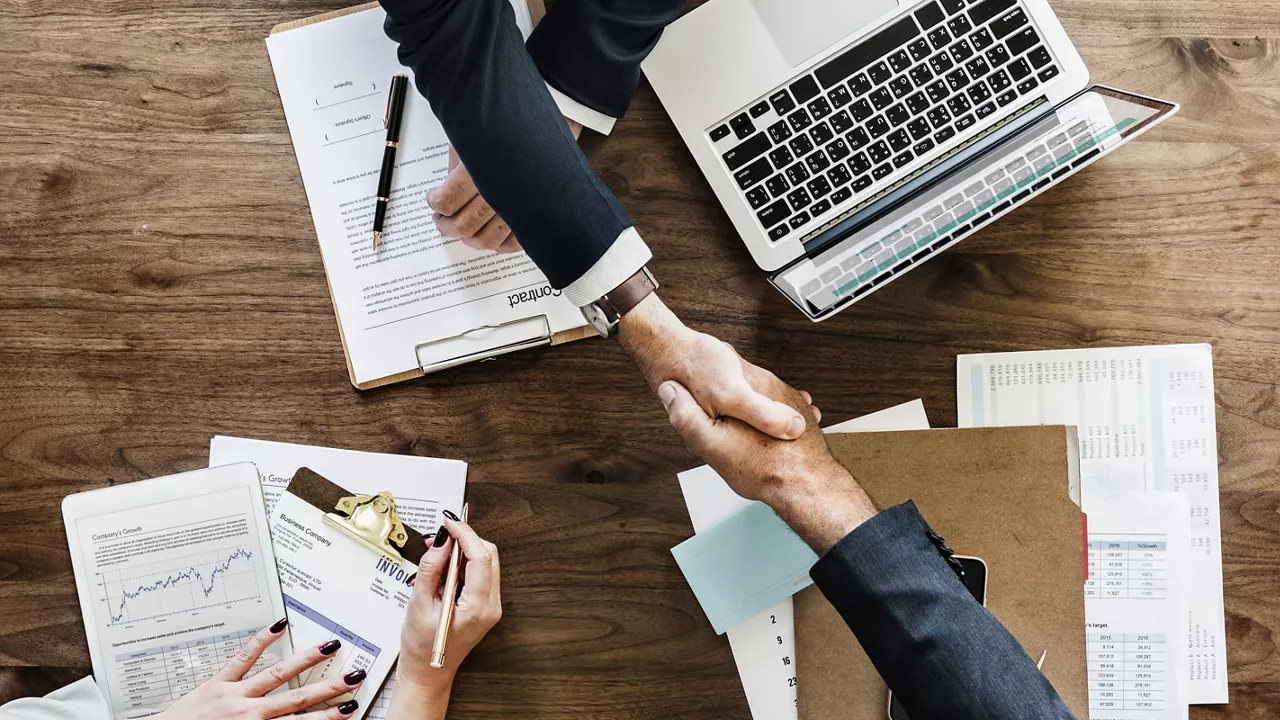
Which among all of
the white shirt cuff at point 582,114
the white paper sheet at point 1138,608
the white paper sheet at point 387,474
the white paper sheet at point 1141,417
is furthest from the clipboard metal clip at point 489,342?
the white paper sheet at point 1138,608

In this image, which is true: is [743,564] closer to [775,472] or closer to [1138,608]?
[775,472]

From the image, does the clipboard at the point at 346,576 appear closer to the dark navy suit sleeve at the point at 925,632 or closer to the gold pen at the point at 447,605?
the gold pen at the point at 447,605

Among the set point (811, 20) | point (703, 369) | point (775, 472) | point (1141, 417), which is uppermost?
point (811, 20)

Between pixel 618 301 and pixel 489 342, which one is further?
pixel 489 342

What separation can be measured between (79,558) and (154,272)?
36 cm

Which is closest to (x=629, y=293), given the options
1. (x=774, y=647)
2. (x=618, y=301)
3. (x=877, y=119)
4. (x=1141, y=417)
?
(x=618, y=301)

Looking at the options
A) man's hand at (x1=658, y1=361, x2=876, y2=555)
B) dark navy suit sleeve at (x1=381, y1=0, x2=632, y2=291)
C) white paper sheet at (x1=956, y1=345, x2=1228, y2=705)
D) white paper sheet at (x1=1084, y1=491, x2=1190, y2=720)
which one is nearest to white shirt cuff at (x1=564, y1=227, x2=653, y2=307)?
dark navy suit sleeve at (x1=381, y1=0, x2=632, y2=291)

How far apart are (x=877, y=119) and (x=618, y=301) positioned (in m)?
0.38

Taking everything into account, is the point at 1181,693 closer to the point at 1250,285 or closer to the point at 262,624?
the point at 1250,285

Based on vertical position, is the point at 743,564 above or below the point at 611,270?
below

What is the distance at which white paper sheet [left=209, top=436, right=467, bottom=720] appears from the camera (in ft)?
3.55

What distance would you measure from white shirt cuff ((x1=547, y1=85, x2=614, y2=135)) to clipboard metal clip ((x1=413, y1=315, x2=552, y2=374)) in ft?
0.76

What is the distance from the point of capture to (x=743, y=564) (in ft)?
3.51

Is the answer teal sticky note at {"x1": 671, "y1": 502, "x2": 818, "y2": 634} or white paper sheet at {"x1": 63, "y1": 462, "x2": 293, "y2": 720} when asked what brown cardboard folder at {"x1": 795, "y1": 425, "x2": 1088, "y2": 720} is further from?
white paper sheet at {"x1": 63, "y1": 462, "x2": 293, "y2": 720}
